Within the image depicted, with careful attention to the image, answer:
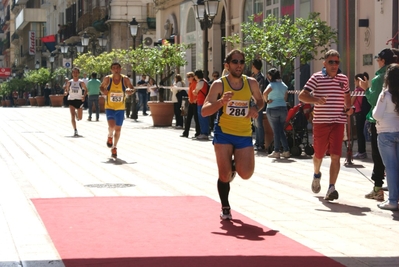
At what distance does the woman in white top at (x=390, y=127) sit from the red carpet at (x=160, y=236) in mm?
1764

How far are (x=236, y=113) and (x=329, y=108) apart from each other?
2.10m

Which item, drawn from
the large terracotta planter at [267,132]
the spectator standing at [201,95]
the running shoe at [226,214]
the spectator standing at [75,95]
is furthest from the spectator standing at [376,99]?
the spectator standing at [75,95]

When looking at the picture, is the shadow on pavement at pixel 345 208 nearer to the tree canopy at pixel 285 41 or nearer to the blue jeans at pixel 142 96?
the tree canopy at pixel 285 41

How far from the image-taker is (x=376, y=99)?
35.3ft

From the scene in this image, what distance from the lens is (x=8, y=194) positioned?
37.0 ft

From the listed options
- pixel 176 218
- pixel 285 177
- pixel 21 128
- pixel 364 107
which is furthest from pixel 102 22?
pixel 176 218

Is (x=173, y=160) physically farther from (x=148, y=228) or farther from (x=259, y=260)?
(x=259, y=260)

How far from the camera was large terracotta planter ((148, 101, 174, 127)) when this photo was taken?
92.7ft

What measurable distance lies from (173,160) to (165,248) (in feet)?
28.7

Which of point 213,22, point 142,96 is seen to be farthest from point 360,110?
point 142,96

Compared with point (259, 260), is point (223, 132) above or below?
above

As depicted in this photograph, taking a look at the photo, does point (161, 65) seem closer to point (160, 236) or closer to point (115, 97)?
point (115, 97)

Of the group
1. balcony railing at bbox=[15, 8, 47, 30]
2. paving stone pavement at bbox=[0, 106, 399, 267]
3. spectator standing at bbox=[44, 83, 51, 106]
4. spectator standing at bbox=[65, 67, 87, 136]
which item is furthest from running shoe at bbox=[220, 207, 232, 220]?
balcony railing at bbox=[15, 8, 47, 30]

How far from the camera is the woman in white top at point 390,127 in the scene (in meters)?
10.1
